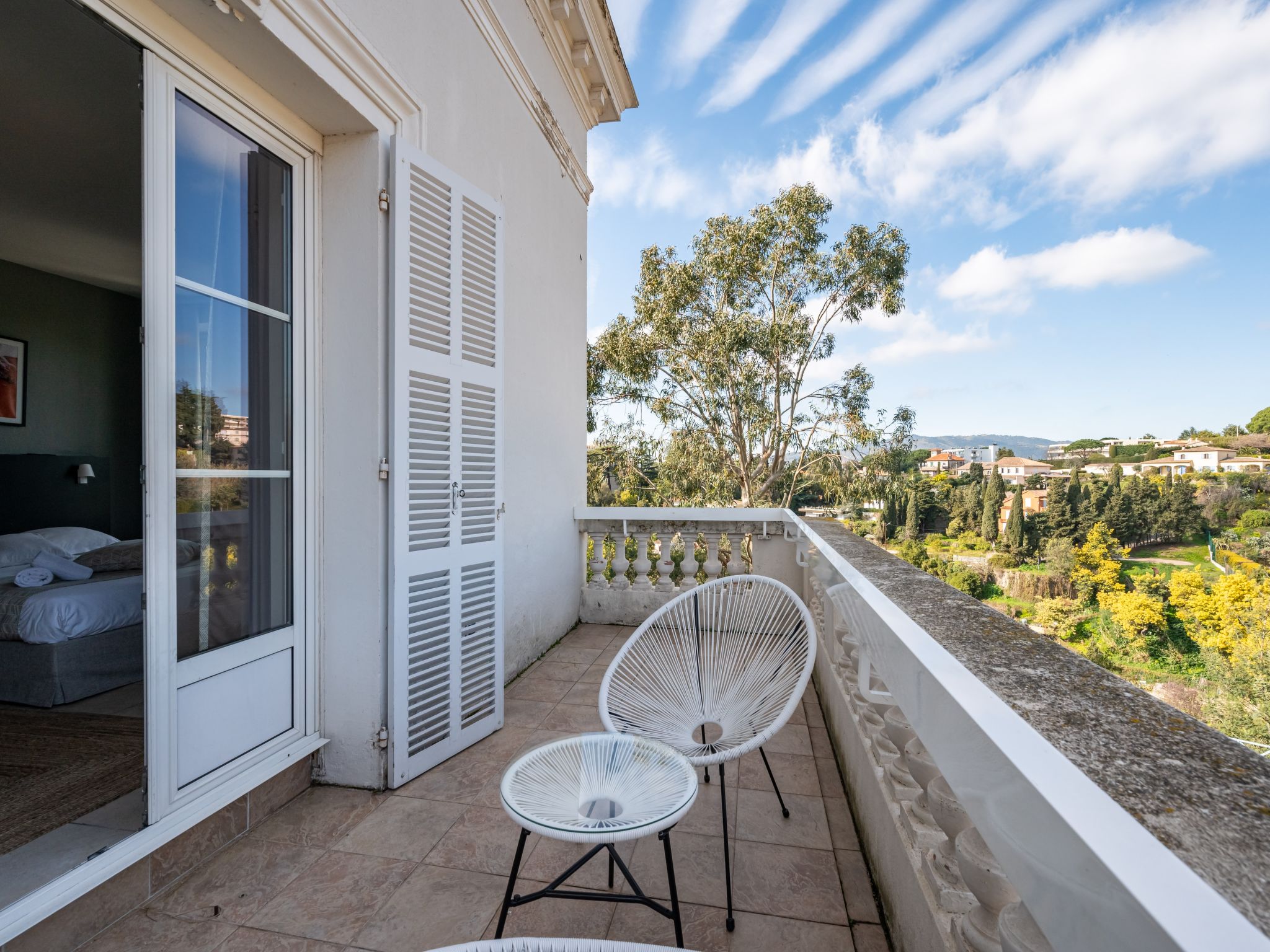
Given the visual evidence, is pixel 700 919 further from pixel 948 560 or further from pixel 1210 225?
pixel 1210 225

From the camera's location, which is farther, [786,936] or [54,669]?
[54,669]

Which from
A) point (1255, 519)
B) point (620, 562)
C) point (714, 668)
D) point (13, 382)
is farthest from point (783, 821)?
point (1255, 519)

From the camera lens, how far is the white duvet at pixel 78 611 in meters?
2.60

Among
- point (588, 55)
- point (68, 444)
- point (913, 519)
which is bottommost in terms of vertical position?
point (913, 519)

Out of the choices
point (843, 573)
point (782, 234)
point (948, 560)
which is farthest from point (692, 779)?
point (948, 560)

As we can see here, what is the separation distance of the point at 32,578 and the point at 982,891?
3715 mm

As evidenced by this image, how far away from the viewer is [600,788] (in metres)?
1.41

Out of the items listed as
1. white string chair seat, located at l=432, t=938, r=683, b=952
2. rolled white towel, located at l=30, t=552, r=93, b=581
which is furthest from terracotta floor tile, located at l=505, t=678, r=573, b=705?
white string chair seat, located at l=432, t=938, r=683, b=952

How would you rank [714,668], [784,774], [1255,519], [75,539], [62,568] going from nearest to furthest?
[714,668], [784,774], [62,568], [75,539], [1255,519]

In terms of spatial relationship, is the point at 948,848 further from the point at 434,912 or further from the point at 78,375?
the point at 78,375

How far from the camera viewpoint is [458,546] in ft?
7.89

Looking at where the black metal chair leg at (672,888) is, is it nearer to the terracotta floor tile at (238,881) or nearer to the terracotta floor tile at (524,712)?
the terracotta floor tile at (238,881)

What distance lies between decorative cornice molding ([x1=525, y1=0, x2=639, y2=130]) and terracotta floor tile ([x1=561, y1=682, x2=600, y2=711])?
3499mm

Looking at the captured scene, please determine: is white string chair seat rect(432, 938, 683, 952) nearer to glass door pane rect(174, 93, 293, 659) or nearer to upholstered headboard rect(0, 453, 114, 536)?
glass door pane rect(174, 93, 293, 659)
